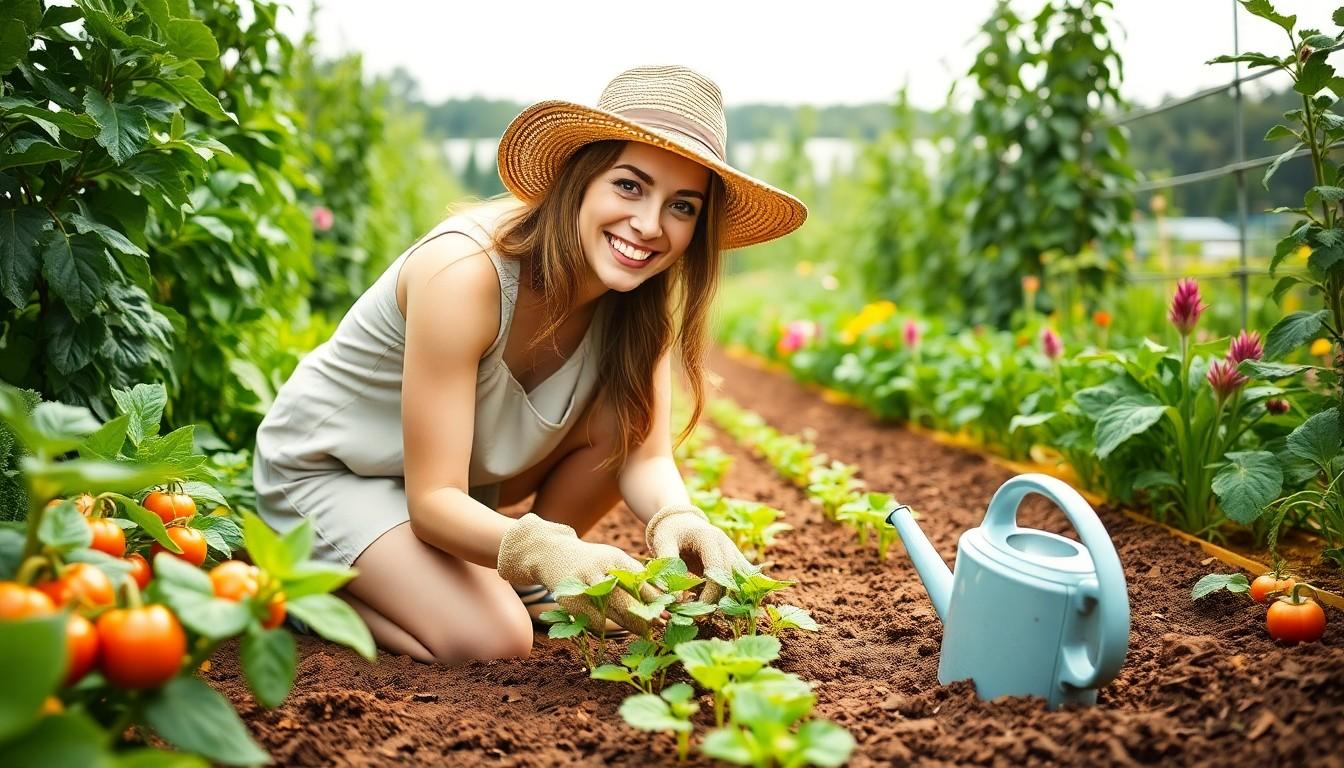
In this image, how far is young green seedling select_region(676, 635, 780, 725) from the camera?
132cm

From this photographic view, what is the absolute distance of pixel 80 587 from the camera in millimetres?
1057

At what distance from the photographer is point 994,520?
5.04 feet

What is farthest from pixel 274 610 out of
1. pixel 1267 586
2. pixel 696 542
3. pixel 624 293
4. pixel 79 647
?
pixel 1267 586

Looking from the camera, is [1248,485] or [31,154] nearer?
[31,154]

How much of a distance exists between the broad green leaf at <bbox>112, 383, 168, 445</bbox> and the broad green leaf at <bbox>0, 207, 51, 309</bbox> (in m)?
0.23

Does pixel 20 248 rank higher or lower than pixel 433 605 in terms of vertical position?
higher

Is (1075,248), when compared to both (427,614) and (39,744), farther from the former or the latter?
(39,744)

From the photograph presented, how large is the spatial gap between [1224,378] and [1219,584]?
20.5 inches

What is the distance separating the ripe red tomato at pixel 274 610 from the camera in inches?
42.8

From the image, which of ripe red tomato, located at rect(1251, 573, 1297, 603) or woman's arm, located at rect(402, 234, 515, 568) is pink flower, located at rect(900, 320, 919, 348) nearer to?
ripe red tomato, located at rect(1251, 573, 1297, 603)

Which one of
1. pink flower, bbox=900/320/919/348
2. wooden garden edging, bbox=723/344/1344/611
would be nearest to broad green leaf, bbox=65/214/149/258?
wooden garden edging, bbox=723/344/1344/611

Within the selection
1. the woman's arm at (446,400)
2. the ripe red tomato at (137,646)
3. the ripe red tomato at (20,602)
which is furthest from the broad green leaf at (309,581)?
the woman's arm at (446,400)

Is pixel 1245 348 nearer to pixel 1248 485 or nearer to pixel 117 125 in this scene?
pixel 1248 485

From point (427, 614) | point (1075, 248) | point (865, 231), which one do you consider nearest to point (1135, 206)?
point (1075, 248)
